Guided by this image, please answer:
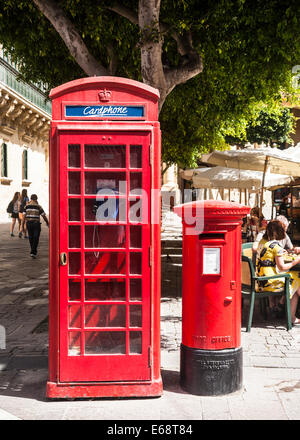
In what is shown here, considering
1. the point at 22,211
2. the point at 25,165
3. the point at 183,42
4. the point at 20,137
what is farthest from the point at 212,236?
the point at 25,165

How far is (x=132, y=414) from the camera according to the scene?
366 centimetres

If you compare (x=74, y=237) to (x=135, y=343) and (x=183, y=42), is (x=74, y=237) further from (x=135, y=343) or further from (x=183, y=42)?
(x=183, y=42)

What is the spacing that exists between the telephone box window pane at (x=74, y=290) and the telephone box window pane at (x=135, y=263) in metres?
0.43

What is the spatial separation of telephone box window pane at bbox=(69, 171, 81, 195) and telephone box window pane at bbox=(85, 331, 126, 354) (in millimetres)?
1103

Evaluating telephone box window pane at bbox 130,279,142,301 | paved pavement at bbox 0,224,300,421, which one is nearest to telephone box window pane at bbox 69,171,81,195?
telephone box window pane at bbox 130,279,142,301

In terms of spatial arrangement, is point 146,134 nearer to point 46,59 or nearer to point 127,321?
point 127,321

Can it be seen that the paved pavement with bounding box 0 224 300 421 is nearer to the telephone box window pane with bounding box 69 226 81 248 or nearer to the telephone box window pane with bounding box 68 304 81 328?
the telephone box window pane with bounding box 68 304 81 328

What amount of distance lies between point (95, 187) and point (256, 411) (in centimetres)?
203

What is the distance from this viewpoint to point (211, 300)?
4125mm

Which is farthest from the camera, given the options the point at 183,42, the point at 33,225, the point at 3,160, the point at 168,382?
the point at 3,160

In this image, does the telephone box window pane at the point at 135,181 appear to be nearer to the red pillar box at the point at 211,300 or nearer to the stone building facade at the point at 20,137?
the red pillar box at the point at 211,300

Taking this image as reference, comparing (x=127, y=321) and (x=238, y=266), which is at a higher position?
(x=238, y=266)

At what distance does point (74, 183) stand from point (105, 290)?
2.84 ft
